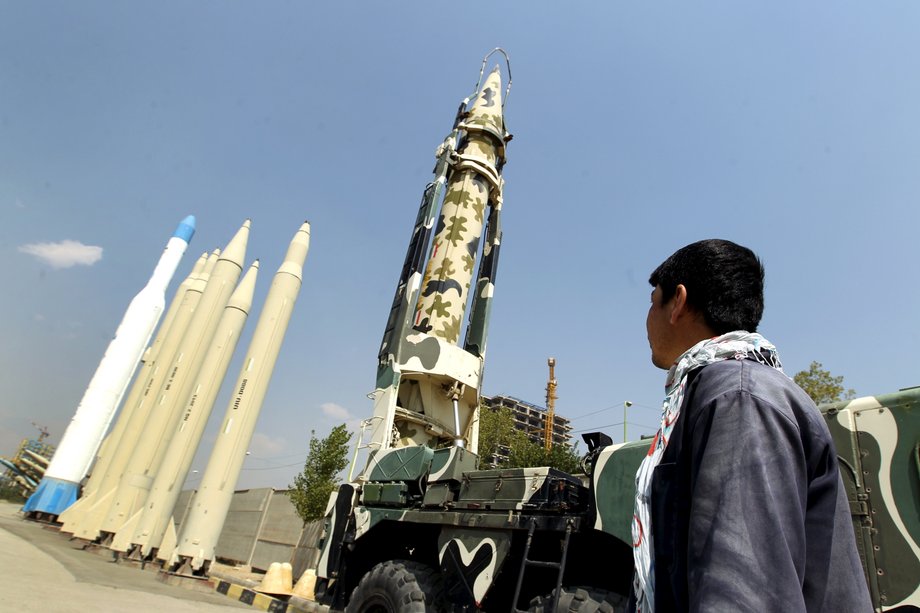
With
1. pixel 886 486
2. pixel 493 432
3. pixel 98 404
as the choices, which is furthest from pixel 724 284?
pixel 493 432

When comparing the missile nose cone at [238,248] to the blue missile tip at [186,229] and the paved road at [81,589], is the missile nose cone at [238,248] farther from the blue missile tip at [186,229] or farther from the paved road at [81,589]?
the paved road at [81,589]

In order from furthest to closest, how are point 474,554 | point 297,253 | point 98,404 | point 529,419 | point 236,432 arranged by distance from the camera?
1. point 529,419
2. point 98,404
3. point 297,253
4. point 236,432
5. point 474,554

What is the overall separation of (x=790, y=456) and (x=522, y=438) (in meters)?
24.4

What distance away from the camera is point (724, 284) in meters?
1.22

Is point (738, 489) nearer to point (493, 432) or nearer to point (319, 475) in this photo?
point (319, 475)

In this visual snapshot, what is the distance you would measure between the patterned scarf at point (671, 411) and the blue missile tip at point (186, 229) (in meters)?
24.8

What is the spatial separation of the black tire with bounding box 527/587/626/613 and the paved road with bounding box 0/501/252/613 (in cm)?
470

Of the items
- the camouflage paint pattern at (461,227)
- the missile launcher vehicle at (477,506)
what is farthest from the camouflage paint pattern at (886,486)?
the camouflage paint pattern at (461,227)

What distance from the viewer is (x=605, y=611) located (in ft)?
10.3

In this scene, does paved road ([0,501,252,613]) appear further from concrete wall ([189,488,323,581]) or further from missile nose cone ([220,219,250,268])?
missile nose cone ([220,219,250,268])

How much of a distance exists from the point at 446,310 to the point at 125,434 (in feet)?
49.9

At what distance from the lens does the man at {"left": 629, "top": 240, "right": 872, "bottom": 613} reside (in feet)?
2.71

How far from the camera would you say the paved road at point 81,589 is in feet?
18.5

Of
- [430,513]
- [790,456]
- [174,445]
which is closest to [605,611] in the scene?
[430,513]
